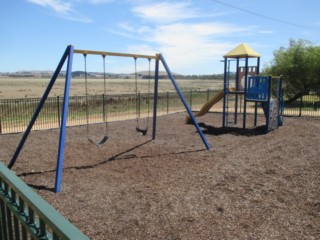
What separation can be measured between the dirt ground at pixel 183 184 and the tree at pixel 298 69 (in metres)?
15.2

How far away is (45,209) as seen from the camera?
172 cm

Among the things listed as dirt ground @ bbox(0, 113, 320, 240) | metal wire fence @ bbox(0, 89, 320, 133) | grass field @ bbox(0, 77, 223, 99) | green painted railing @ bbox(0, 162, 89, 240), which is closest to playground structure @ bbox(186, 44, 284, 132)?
dirt ground @ bbox(0, 113, 320, 240)

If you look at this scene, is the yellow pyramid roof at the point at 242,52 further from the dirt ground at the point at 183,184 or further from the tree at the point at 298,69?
the tree at the point at 298,69

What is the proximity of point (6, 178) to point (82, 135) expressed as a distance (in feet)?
30.9

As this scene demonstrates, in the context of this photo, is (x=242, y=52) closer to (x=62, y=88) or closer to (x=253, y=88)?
(x=253, y=88)

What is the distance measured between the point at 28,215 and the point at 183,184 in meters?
4.53

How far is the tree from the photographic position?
954 inches

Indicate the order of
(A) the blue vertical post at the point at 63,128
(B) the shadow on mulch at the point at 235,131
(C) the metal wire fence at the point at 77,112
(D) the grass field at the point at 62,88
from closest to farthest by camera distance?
(A) the blue vertical post at the point at 63,128 → (B) the shadow on mulch at the point at 235,131 → (C) the metal wire fence at the point at 77,112 → (D) the grass field at the point at 62,88

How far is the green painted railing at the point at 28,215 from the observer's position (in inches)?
59.9

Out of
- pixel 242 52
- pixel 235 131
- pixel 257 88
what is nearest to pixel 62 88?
pixel 242 52

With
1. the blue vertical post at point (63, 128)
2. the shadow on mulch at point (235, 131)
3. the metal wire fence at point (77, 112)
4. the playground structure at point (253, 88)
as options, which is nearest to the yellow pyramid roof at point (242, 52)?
the playground structure at point (253, 88)

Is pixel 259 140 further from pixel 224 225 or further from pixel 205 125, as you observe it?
pixel 224 225

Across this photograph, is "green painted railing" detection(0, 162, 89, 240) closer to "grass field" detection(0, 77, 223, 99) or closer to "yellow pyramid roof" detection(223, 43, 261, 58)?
"yellow pyramid roof" detection(223, 43, 261, 58)

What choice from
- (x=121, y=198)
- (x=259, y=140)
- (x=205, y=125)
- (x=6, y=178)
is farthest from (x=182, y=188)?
(x=205, y=125)
